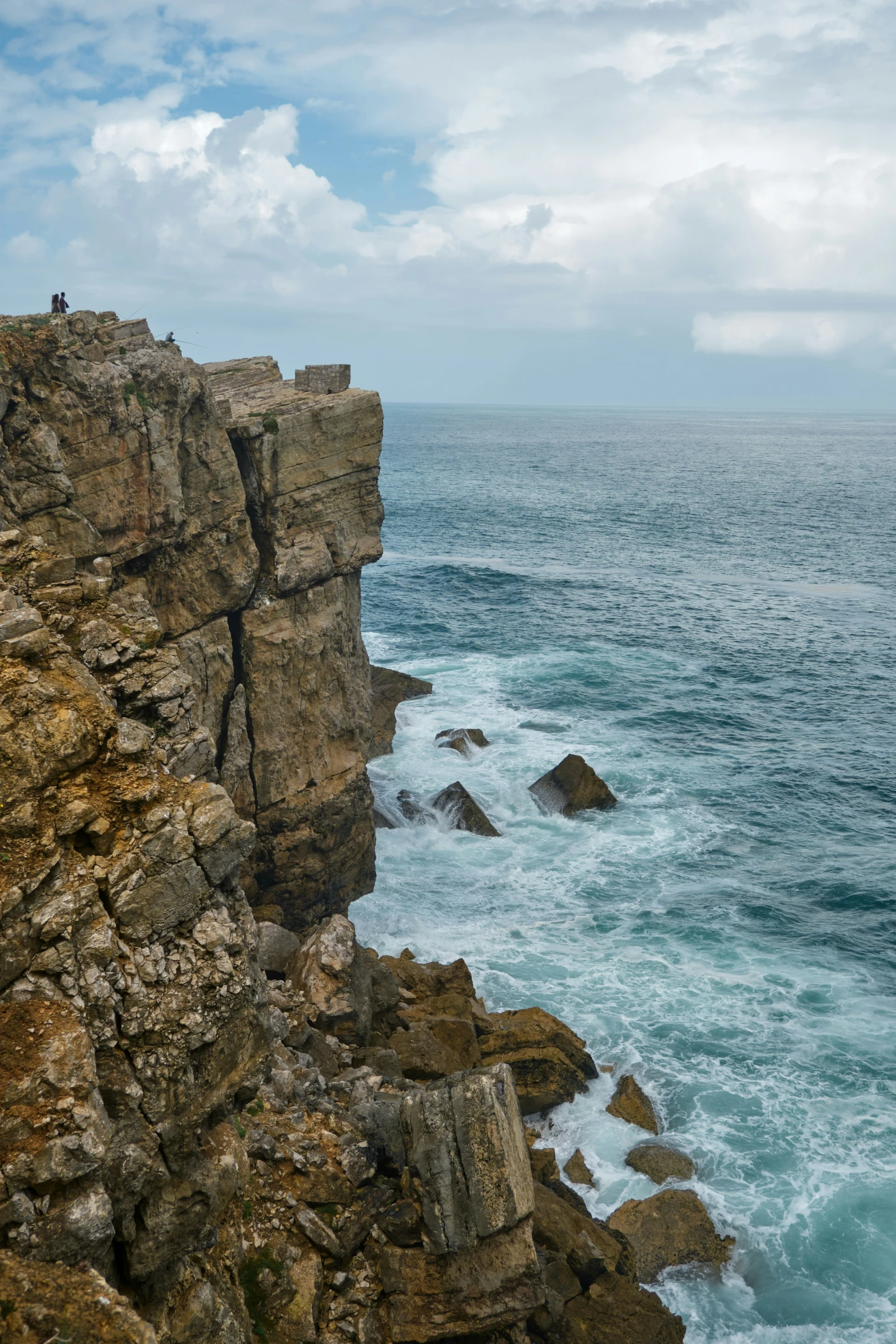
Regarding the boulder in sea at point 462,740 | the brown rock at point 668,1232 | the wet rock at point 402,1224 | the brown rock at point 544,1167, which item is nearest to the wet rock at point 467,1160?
the wet rock at point 402,1224

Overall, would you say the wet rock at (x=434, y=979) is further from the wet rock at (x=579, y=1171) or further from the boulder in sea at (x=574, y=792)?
the boulder in sea at (x=574, y=792)

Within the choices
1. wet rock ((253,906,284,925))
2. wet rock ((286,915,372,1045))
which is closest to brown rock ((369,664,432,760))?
wet rock ((253,906,284,925))

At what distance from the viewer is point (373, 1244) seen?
15508 mm

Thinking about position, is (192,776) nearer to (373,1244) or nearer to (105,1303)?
(105,1303)

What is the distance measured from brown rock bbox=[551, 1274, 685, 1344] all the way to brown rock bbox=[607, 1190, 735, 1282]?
A: 119 inches

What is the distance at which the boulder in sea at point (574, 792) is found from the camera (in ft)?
145

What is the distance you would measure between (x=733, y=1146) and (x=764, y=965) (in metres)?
9.02

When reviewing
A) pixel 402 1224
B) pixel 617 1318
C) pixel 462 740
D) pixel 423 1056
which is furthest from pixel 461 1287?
pixel 462 740

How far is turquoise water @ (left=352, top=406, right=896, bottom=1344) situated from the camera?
2430 cm

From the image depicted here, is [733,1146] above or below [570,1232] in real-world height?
below

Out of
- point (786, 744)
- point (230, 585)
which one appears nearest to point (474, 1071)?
point (230, 585)

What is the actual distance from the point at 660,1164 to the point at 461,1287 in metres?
11.7

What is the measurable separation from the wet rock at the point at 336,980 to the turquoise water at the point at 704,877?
751 cm

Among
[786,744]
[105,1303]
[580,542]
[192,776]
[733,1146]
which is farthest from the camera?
[580,542]
